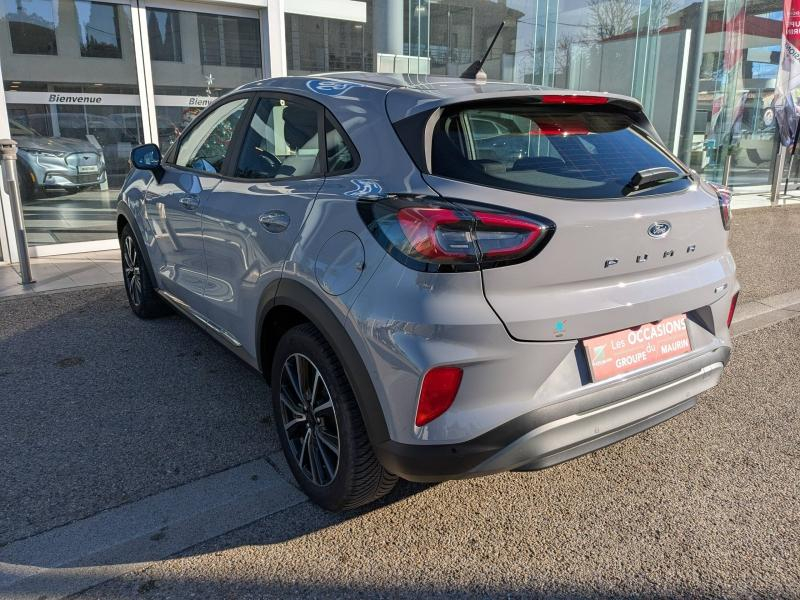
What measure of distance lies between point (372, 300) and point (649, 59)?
36.8ft

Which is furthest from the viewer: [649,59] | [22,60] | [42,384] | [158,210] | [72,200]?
[649,59]

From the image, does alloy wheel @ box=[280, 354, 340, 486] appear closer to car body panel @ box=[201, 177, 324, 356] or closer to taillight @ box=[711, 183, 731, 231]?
car body panel @ box=[201, 177, 324, 356]

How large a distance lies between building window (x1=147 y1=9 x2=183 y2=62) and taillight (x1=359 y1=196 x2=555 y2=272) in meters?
7.00

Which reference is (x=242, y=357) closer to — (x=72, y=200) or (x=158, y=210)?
(x=158, y=210)

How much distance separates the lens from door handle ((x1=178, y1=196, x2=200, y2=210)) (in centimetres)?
362

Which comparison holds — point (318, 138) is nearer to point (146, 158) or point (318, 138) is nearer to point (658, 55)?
point (146, 158)

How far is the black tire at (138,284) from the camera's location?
4.91m

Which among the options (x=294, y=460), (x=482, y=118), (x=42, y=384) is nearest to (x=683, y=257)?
(x=482, y=118)

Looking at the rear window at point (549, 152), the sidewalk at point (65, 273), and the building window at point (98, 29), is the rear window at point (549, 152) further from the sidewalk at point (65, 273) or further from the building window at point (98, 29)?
the building window at point (98, 29)

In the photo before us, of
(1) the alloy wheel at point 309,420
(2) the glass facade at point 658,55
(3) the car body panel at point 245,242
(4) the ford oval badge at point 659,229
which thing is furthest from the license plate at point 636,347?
(2) the glass facade at point 658,55

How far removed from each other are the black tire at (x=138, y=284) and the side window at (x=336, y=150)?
100 inches

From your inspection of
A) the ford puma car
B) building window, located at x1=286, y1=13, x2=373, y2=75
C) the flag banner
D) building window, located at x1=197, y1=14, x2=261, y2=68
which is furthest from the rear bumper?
the flag banner

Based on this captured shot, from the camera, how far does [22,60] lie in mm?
7125

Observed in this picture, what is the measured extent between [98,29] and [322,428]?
6.86 meters
